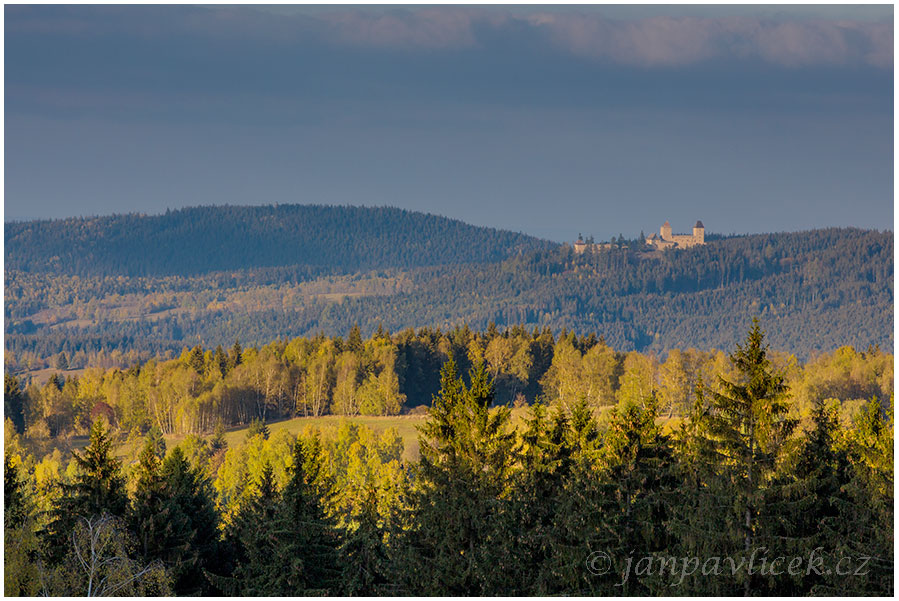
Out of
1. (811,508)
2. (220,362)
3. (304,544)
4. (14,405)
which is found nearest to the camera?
(811,508)

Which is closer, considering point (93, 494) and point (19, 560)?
point (19, 560)

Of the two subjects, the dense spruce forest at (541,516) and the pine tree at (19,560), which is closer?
the dense spruce forest at (541,516)

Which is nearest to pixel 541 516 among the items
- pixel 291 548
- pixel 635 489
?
pixel 635 489

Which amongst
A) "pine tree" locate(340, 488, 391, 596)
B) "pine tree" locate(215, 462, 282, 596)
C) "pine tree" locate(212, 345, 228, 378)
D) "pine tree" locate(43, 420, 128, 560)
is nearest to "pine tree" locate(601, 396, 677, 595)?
"pine tree" locate(340, 488, 391, 596)

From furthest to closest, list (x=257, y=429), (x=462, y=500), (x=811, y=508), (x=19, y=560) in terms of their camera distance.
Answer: (x=257, y=429)
(x=462, y=500)
(x=19, y=560)
(x=811, y=508)

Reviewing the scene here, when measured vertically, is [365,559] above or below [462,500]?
below

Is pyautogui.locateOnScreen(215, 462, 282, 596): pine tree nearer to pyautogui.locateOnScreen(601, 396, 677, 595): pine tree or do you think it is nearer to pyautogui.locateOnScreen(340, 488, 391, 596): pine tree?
pyautogui.locateOnScreen(340, 488, 391, 596): pine tree

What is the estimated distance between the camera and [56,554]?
52.6 metres

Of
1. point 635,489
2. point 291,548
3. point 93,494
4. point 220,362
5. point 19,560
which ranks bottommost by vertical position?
point 291,548

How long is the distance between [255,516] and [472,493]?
471 inches

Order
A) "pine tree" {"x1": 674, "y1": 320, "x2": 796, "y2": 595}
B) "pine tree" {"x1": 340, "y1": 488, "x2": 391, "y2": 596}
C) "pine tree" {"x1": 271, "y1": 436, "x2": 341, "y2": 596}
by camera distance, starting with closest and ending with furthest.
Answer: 1. "pine tree" {"x1": 674, "y1": 320, "x2": 796, "y2": 595}
2. "pine tree" {"x1": 271, "y1": 436, "x2": 341, "y2": 596}
3. "pine tree" {"x1": 340, "y1": 488, "x2": 391, "y2": 596}

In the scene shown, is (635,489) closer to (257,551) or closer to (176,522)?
(257,551)

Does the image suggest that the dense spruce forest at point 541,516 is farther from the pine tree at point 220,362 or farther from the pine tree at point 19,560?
the pine tree at point 220,362

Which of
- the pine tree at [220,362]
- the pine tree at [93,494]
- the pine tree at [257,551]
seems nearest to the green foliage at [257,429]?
the pine tree at [220,362]
